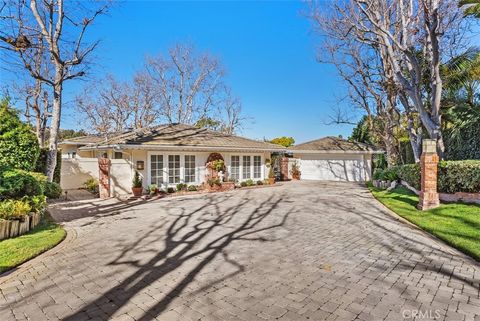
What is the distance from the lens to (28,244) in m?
6.22

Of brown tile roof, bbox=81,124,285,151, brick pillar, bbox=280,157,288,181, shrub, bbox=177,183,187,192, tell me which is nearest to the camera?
brown tile roof, bbox=81,124,285,151

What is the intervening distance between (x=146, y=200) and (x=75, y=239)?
657cm

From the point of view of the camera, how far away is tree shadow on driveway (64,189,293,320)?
13.1ft

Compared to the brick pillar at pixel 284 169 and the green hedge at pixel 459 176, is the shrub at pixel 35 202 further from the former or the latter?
the brick pillar at pixel 284 169

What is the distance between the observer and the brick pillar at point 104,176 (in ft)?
45.1

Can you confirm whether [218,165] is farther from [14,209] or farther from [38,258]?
[38,258]

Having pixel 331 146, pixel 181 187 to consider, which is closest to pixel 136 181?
pixel 181 187

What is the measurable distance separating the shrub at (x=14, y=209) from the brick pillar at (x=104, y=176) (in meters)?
6.33

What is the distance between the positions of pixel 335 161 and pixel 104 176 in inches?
749

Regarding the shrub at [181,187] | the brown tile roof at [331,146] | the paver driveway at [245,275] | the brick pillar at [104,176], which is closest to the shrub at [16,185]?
the paver driveway at [245,275]

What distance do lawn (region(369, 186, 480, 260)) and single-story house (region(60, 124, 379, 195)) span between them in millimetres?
10547

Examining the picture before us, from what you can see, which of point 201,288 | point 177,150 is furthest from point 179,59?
point 201,288

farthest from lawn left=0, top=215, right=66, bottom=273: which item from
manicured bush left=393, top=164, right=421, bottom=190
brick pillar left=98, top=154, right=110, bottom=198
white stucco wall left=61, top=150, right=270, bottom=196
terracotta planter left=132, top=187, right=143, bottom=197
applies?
manicured bush left=393, top=164, right=421, bottom=190

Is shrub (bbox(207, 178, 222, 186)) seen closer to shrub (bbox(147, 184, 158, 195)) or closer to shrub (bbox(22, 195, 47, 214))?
shrub (bbox(147, 184, 158, 195))
